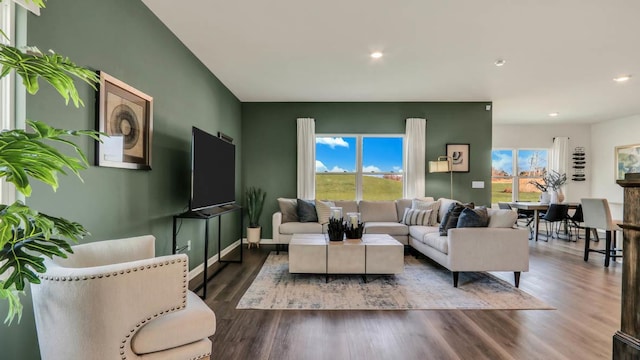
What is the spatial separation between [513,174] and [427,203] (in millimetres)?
4273

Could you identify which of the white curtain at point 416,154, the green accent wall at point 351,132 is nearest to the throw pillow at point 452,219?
the white curtain at point 416,154

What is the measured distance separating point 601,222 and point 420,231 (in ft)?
8.48

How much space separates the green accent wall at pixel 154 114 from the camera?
1.71 m

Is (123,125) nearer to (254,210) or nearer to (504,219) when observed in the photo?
(254,210)

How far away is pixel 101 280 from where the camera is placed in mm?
1267

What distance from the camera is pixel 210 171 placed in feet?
11.3

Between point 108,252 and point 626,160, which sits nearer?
point 108,252

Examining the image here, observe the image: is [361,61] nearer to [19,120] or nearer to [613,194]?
[19,120]

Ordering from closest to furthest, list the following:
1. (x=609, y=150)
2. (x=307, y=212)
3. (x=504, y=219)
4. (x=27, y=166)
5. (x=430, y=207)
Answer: (x=27, y=166)
(x=504, y=219)
(x=430, y=207)
(x=307, y=212)
(x=609, y=150)

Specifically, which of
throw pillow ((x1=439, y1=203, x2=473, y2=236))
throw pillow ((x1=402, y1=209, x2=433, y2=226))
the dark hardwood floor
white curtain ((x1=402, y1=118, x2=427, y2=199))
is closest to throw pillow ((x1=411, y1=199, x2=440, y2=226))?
throw pillow ((x1=402, y1=209, x2=433, y2=226))

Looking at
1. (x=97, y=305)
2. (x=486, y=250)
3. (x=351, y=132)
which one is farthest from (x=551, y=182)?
(x=97, y=305)

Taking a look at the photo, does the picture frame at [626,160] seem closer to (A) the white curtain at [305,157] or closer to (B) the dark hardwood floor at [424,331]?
(B) the dark hardwood floor at [424,331]

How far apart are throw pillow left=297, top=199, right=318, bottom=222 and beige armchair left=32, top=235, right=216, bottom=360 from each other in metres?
3.58

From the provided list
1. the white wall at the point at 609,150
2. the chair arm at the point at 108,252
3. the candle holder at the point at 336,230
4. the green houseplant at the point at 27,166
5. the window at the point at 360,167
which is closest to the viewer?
the green houseplant at the point at 27,166
